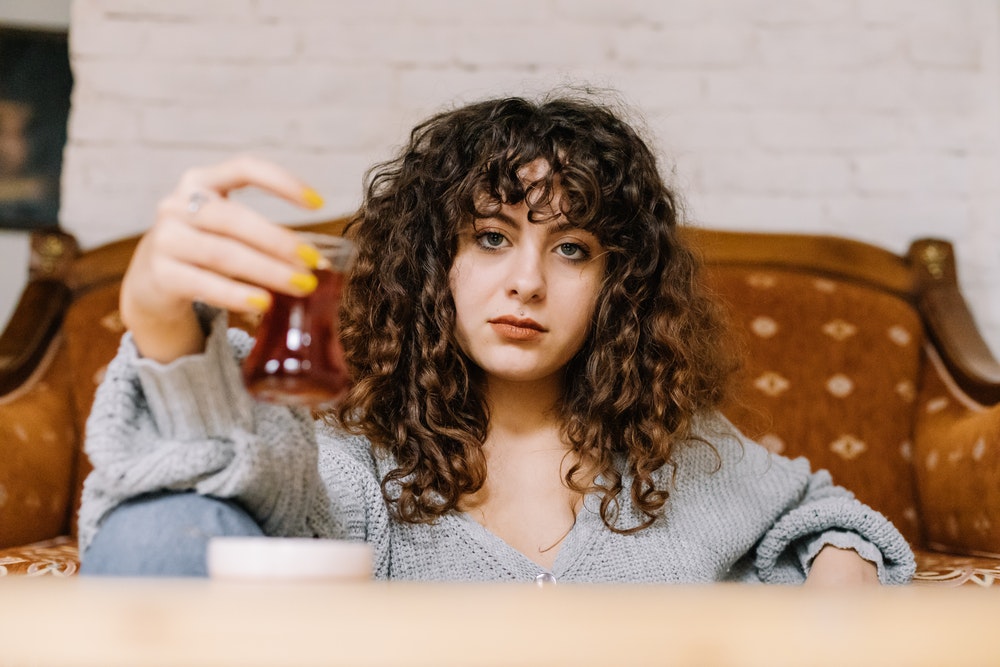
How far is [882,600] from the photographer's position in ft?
1.62

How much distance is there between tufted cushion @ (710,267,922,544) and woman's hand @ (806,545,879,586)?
514mm

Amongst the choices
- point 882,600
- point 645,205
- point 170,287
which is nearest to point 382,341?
point 645,205

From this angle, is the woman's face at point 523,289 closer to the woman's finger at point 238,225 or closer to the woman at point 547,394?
the woman at point 547,394

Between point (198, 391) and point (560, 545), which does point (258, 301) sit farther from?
point (560, 545)

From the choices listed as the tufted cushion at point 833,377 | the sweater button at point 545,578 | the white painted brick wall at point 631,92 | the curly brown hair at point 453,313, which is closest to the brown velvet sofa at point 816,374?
the tufted cushion at point 833,377

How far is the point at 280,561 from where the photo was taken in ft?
1.84

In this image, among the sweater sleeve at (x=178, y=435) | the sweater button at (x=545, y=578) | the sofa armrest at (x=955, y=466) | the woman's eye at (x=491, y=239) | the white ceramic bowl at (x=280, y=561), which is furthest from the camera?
the sofa armrest at (x=955, y=466)

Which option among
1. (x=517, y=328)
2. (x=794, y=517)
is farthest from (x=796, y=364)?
(x=517, y=328)

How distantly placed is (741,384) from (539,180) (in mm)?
683

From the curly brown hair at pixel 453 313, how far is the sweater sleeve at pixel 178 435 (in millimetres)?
419

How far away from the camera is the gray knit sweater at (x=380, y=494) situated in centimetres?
69

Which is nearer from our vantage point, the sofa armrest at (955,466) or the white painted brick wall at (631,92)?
the sofa armrest at (955,466)

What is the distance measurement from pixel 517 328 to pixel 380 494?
249mm

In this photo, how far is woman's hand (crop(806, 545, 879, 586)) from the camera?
1083 millimetres
